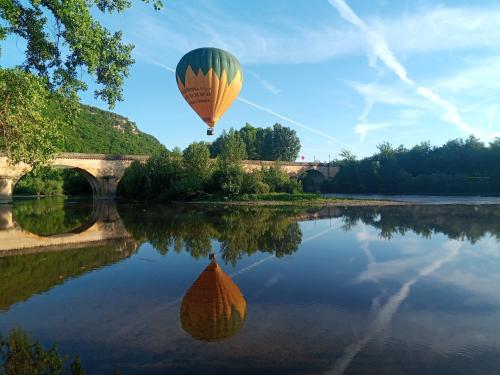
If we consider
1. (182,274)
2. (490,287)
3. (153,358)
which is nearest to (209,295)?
(182,274)

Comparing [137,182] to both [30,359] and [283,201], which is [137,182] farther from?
[30,359]

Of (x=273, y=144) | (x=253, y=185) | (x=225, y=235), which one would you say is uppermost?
(x=273, y=144)

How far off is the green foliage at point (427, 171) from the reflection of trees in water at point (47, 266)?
200ft

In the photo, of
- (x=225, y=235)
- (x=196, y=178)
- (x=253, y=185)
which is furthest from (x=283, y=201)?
(x=225, y=235)

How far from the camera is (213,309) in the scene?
25.7ft

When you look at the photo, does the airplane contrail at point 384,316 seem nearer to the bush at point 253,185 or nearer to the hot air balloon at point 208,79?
Answer: the hot air balloon at point 208,79

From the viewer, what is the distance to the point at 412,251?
45.6 ft

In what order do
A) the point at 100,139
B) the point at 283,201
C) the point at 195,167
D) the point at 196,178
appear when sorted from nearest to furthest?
the point at 283,201, the point at 196,178, the point at 195,167, the point at 100,139

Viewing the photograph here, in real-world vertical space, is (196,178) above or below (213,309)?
above

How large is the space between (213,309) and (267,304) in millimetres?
1157

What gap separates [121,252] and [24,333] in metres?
7.90

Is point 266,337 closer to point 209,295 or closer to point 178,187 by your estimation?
point 209,295

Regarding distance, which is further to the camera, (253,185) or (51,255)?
(253,185)

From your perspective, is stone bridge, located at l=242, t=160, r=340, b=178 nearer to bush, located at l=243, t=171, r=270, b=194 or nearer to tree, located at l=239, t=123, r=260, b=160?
tree, located at l=239, t=123, r=260, b=160
